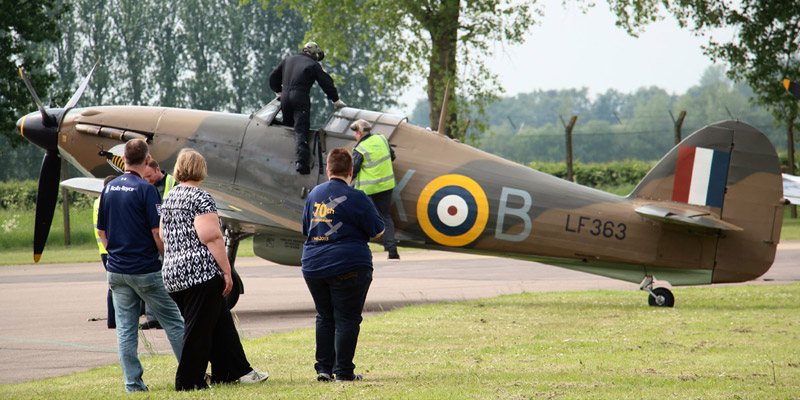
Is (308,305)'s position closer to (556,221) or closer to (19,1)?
(556,221)

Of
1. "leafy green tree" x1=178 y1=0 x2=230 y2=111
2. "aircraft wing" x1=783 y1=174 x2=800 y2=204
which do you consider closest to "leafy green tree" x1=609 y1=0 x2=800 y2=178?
"aircraft wing" x1=783 y1=174 x2=800 y2=204

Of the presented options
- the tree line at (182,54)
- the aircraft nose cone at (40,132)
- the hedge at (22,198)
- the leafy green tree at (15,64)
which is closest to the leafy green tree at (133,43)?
the tree line at (182,54)

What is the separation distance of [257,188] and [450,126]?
1762 centimetres

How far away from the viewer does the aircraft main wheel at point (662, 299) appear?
1070 cm

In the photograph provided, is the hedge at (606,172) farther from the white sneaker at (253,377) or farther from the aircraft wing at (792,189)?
the white sneaker at (253,377)

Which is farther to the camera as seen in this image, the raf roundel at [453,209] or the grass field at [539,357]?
the raf roundel at [453,209]

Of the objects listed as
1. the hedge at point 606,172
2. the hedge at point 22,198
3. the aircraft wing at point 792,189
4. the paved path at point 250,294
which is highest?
the aircraft wing at point 792,189

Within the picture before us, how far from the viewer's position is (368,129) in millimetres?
10336

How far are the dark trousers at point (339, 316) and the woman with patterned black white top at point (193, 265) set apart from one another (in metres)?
0.73

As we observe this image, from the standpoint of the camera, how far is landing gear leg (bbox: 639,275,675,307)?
1071 cm

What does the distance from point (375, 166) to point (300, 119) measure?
4.40ft

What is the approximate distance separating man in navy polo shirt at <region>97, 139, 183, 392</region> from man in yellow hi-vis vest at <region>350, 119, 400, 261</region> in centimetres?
445

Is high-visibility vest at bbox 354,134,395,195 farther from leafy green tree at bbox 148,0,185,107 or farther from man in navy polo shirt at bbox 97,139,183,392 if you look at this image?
leafy green tree at bbox 148,0,185,107

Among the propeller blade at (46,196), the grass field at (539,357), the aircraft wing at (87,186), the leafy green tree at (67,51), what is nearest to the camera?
the grass field at (539,357)
